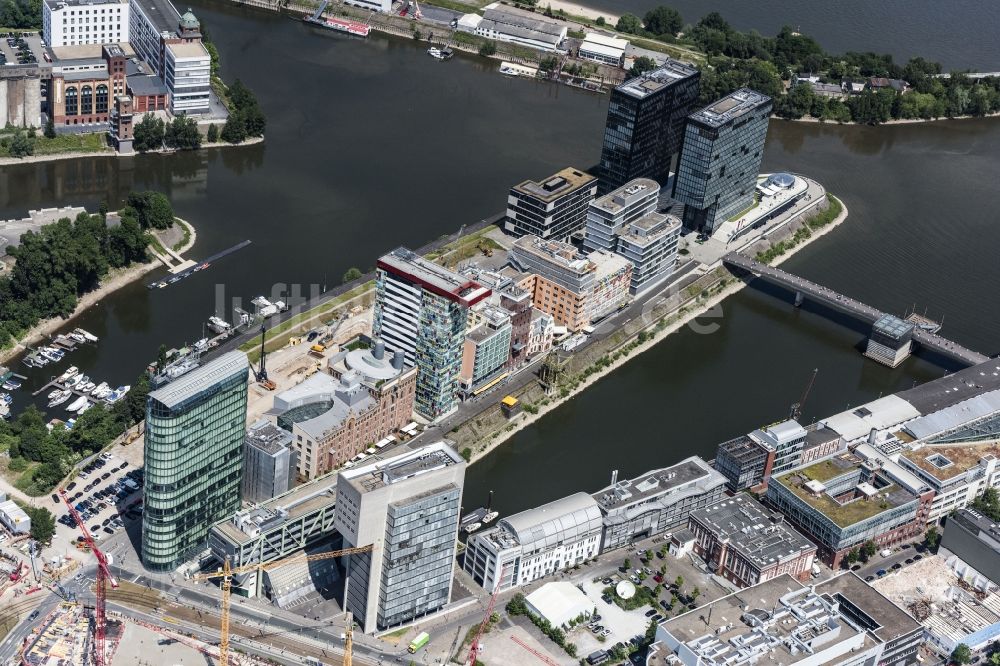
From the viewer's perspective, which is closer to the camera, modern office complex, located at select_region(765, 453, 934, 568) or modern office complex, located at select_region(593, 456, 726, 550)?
modern office complex, located at select_region(593, 456, 726, 550)

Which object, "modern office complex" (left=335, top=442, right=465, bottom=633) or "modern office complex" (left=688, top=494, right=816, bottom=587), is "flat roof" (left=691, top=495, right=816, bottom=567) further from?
"modern office complex" (left=335, top=442, right=465, bottom=633)

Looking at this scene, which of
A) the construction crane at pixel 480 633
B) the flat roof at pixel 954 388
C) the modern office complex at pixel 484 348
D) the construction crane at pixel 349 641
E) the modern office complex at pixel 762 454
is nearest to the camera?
the construction crane at pixel 349 641

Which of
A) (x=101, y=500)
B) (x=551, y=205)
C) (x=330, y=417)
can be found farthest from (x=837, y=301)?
(x=101, y=500)

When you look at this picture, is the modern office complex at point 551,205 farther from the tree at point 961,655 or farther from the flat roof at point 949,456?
the tree at point 961,655

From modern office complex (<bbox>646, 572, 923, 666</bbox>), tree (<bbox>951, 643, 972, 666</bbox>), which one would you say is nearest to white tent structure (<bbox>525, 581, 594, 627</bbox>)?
modern office complex (<bbox>646, 572, 923, 666</bbox>)

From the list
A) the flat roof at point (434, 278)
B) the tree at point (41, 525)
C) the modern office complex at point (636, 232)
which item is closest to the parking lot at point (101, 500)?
the tree at point (41, 525)

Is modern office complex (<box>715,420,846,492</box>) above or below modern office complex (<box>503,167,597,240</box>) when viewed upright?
below

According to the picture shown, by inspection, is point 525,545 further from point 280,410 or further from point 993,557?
point 993,557

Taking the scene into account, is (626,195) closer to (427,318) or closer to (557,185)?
(557,185)
